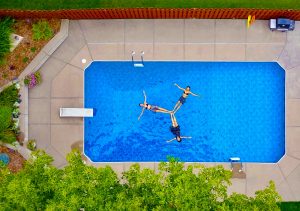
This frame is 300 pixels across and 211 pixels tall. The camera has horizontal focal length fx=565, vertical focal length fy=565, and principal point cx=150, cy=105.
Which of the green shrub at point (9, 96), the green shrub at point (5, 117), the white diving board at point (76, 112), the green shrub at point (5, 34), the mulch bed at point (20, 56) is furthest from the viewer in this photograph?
the white diving board at point (76, 112)

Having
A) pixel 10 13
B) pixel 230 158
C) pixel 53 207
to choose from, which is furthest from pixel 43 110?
pixel 230 158

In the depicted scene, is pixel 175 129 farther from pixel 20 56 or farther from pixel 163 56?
pixel 20 56

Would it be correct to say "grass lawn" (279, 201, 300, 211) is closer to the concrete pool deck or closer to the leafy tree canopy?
the concrete pool deck

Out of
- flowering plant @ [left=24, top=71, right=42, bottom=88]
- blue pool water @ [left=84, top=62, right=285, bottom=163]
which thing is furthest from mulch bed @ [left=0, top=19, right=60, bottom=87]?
blue pool water @ [left=84, top=62, right=285, bottom=163]

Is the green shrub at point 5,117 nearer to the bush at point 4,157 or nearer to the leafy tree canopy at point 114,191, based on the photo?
the bush at point 4,157

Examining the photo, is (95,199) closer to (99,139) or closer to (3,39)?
(99,139)

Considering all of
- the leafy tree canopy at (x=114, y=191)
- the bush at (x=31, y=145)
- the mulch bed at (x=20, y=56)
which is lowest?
the leafy tree canopy at (x=114, y=191)

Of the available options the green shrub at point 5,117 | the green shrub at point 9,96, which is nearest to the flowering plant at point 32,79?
the green shrub at point 9,96

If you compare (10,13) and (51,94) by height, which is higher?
(10,13)
